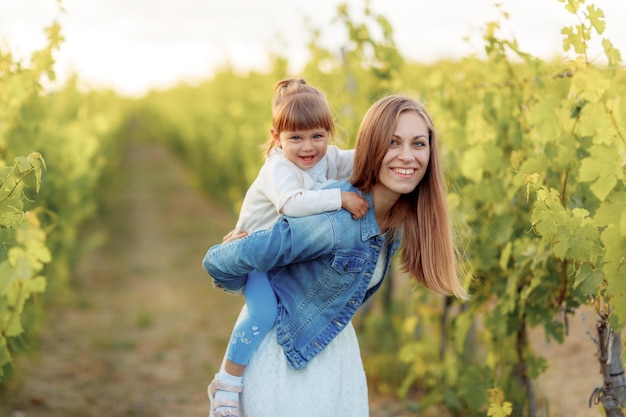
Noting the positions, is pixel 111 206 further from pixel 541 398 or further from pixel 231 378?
pixel 231 378

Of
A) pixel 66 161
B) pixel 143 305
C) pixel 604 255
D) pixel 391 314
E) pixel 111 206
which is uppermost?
pixel 111 206

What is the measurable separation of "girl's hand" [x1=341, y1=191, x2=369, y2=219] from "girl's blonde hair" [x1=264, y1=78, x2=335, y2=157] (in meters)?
0.27

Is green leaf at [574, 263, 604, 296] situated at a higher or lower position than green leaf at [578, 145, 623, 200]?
lower

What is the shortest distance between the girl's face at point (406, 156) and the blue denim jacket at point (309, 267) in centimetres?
11

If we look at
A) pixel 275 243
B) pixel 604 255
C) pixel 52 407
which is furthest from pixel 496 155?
pixel 52 407

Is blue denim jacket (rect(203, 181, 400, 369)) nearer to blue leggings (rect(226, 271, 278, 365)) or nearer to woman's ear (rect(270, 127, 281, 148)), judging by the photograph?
blue leggings (rect(226, 271, 278, 365))

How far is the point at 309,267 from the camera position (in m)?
2.22

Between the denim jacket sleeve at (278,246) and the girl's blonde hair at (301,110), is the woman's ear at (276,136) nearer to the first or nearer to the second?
the girl's blonde hair at (301,110)

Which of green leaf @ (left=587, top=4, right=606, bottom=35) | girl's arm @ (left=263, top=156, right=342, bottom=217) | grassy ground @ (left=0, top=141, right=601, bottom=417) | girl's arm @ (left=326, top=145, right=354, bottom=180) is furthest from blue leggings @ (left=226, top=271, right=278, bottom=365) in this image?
grassy ground @ (left=0, top=141, right=601, bottom=417)

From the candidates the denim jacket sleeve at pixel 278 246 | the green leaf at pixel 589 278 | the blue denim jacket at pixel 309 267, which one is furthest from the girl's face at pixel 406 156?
the green leaf at pixel 589 278

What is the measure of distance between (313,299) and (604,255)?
863 millimetres

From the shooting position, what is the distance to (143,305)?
7.77 m

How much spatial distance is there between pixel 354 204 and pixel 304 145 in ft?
0.94

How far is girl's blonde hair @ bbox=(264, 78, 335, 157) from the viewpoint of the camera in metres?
2.27
